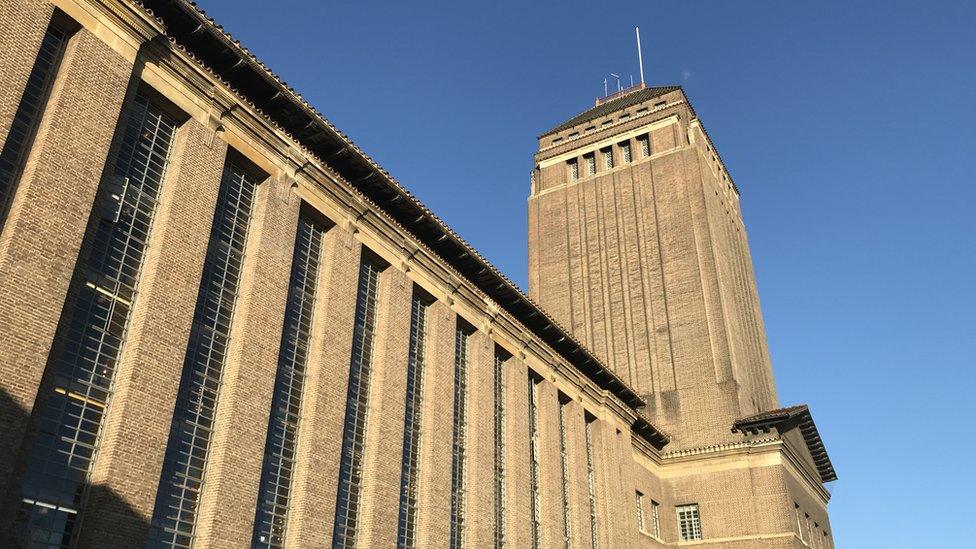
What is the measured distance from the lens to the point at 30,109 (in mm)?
15680

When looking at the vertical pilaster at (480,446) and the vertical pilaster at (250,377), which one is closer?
the vertical pilaster at (250,377)

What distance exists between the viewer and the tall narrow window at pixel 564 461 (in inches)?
1239

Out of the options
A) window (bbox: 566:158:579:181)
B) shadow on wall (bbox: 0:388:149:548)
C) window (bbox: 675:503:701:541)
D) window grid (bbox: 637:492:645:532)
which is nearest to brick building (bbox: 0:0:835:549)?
shadow on wall (bbox: 0:388:149:548)

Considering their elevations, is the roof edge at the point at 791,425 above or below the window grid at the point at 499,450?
above

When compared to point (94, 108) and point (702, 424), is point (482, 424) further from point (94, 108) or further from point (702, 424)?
point (702, 424)

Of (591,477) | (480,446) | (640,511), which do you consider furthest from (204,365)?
(640,511)

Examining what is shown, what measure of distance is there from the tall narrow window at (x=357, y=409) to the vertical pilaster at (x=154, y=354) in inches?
225

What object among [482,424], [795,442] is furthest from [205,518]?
[795,442]

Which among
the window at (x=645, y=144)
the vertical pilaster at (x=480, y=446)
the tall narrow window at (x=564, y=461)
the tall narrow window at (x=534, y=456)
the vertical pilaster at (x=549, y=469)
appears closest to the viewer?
the vertical pilaster at (x=480, y=446)

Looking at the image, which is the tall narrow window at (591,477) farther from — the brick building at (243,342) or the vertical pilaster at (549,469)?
the vertical pilaster at (549,469)

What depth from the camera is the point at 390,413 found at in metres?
22.6

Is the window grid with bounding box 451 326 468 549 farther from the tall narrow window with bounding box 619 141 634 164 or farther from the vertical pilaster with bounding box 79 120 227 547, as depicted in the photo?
the tall narrow window with bounding box 619 141 634 164

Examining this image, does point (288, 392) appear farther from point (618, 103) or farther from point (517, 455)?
point (618, 103)

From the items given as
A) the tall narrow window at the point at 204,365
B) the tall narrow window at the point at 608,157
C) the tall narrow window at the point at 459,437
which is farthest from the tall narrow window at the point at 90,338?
the tall narrow window at the point at 608,157
